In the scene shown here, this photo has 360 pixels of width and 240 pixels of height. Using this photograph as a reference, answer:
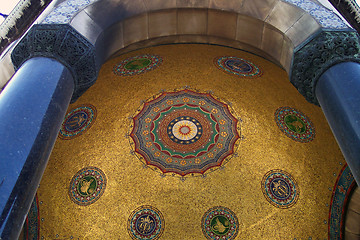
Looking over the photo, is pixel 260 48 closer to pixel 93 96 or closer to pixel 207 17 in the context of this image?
pixel 207 17

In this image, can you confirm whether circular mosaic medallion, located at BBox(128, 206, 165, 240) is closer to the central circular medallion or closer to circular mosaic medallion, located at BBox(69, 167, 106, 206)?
circular mosaic medallion, located at BBox(69, 167, 106, 206)

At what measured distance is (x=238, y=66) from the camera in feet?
25.2

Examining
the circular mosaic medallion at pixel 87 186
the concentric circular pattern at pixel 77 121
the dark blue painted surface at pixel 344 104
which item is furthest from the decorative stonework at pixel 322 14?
the circular mosaic medallion at pixel 87 186

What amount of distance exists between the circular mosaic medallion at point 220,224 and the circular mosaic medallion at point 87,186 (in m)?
2.18

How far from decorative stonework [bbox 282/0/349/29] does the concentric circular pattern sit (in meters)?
4.33

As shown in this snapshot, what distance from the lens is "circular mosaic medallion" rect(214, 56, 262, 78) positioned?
24.8 feet

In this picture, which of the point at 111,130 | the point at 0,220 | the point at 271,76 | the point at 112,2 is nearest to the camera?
the point at 0,220

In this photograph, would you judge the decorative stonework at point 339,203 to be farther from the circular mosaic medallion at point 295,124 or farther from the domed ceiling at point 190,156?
the circular mosaic medallion at point 295,124

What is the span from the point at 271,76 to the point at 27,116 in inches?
198

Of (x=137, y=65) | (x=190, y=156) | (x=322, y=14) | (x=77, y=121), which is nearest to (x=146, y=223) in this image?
(x=190, y=156)

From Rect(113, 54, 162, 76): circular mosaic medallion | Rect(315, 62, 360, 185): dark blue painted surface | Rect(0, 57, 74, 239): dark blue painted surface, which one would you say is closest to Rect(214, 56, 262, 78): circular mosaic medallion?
Rect(113, 54, 162, 76): circular mosaic medallion

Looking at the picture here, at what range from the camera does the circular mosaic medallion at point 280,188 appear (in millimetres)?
8039

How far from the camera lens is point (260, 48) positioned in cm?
571

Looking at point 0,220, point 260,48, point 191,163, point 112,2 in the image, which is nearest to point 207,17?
point 260,48
